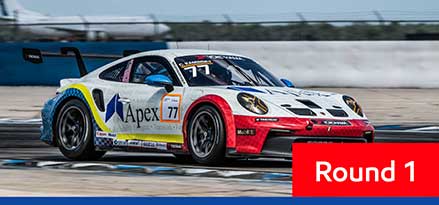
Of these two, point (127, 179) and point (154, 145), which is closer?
point (127, 179)

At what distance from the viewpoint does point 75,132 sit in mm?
11961

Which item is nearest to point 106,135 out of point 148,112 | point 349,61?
point 148,112

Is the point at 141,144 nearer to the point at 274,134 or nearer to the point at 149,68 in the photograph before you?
the point at 149,68

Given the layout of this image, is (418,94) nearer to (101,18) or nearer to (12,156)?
(12,156)

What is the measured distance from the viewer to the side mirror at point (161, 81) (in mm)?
11031

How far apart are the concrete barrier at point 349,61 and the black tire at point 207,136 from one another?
15.0 meters

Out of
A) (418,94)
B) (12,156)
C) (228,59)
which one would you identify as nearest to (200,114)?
(228,59)

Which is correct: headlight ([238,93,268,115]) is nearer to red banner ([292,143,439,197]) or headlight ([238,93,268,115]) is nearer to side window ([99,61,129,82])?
side window ([99,61,129,82])

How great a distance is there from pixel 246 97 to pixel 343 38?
17755 mm

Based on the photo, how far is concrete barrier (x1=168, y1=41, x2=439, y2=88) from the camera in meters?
25.1

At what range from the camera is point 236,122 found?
10383 mm

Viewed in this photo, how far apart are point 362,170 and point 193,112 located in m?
4.83

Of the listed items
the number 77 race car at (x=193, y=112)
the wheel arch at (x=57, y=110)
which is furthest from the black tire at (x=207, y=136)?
the wheel arch at (x=57, y=110)

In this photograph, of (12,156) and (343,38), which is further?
(343,38)
